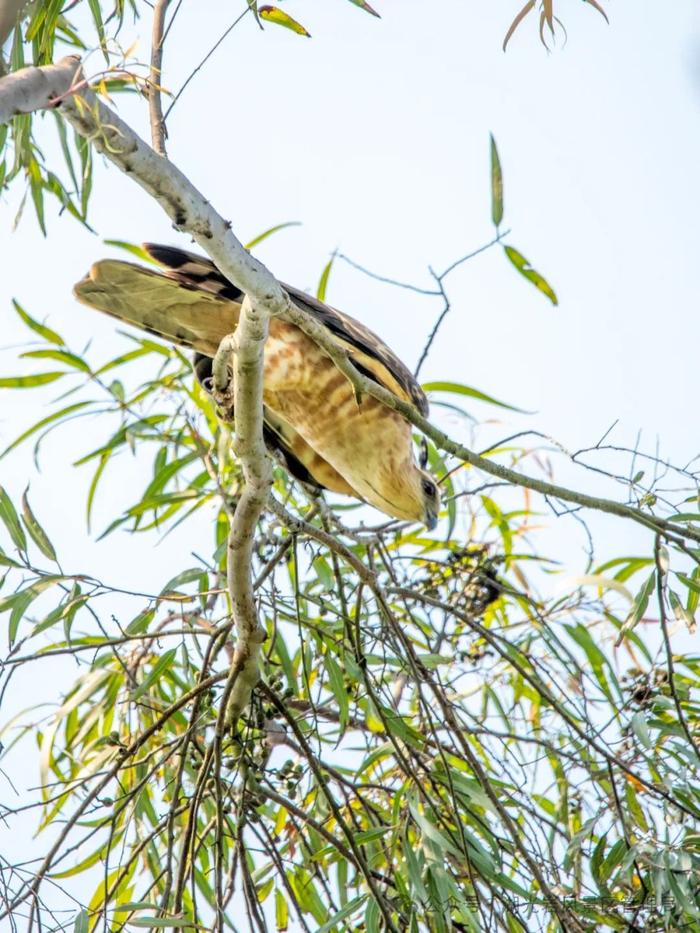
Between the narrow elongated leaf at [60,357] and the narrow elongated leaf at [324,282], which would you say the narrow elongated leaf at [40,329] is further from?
the narrow elongated leaf at [324,282]

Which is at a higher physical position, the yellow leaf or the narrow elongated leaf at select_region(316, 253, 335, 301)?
the narrow elongated leaf at select_region(316, 253, 335, 301)

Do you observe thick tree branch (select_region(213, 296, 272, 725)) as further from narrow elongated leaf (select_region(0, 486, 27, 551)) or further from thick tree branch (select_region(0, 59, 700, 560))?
narrow elongated leaf (select_region(0, 486, 27, 551))

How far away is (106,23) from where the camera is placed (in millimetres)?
2389

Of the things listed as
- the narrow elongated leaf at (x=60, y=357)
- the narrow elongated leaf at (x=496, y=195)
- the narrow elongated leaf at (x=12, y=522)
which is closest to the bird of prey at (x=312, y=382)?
the narrow elongated leaf at (x=60, y=357)

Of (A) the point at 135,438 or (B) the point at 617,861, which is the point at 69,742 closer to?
(A) the point at 135,438

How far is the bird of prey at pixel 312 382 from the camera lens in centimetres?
299

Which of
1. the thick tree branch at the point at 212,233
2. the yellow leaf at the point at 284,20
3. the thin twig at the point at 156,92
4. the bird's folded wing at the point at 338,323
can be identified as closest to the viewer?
the thick tree branch at the point at 212,233

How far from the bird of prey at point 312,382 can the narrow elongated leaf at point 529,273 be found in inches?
26.1

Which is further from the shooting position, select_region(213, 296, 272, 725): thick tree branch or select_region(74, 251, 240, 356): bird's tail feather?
select_region(74, 251, 240, 356): bird's tail feather

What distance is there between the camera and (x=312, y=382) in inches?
133

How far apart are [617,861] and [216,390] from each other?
4.91ft

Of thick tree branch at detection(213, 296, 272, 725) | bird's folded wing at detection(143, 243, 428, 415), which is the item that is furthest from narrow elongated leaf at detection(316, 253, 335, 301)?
thick tree branch at detection(213, 296, 272, 725)

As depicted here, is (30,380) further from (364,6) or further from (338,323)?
(364,6)

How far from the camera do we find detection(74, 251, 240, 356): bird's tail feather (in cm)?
287
